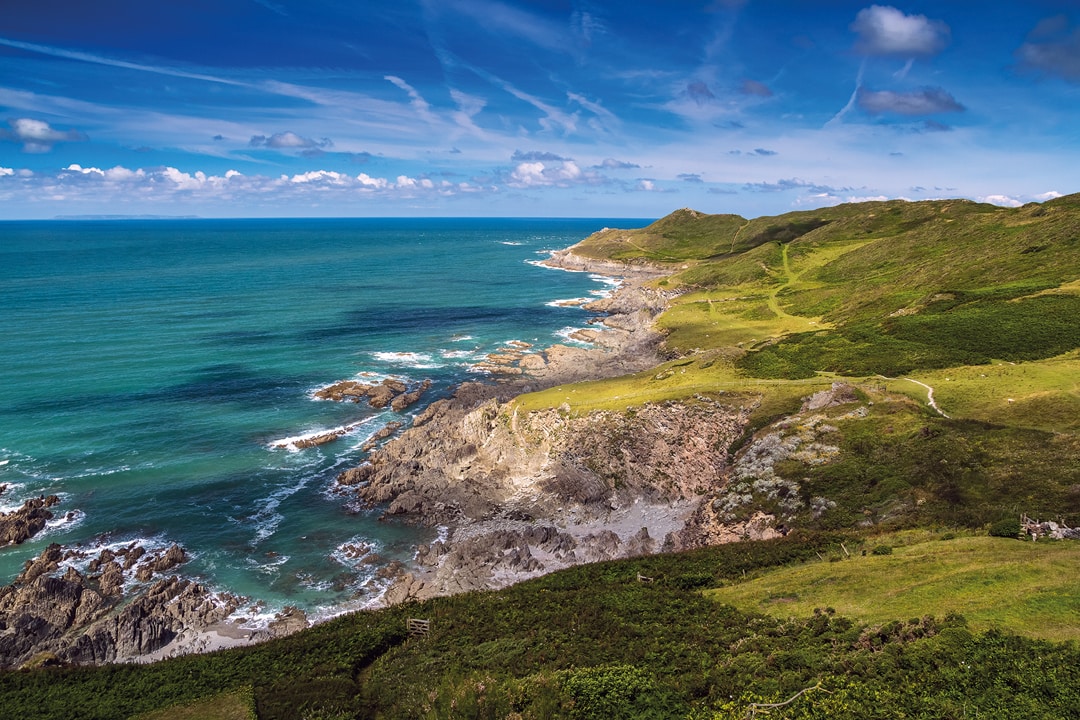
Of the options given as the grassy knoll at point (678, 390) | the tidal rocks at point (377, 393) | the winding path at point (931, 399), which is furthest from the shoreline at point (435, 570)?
the winding path at point (931, 399)

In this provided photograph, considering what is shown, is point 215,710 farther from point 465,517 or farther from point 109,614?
point 465,517

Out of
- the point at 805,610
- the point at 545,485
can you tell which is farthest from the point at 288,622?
the point at 805,610

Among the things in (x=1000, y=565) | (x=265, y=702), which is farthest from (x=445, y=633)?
(x=1000, y=565)

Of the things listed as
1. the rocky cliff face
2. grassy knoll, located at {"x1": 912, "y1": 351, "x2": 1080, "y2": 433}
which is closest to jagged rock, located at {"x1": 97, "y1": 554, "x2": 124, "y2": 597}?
the rocky cliff face

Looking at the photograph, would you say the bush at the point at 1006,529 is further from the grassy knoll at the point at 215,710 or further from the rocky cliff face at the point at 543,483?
the grassy knoll at the point at 215,710

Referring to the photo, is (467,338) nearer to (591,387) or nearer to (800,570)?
(591,387)

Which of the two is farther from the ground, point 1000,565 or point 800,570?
point 1000,565

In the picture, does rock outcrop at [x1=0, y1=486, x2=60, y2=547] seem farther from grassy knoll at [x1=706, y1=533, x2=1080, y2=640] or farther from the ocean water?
grassy knoll at [x1=706, y1=533, x2=1080, y2=640]
